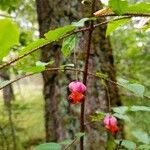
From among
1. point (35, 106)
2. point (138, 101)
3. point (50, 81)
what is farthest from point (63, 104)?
point (35, 106)

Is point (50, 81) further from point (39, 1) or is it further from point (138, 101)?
point (138, 101)

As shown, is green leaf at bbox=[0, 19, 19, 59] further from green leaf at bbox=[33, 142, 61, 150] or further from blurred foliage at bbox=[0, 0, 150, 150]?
green leaf at bbox=[33, 142, 61, 150]

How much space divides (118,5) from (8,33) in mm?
213

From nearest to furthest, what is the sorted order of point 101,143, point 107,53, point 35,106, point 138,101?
point 101,143
point 107,53
point 138,101
point 35,106

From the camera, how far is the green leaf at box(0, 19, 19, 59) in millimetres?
542

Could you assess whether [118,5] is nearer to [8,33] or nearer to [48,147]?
[8,33]

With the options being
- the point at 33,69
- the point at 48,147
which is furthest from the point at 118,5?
the point at 48,147

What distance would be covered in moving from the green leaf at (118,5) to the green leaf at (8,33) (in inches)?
7.6

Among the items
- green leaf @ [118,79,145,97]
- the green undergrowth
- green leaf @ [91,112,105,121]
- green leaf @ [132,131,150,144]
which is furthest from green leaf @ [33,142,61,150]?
the green undergrowth

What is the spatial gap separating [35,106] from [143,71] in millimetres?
3846

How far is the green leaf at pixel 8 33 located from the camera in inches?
21.4

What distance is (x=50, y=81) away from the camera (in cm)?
276

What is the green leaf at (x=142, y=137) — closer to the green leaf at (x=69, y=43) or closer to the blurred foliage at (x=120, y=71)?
the blurred foliage at (x=120, y=71)

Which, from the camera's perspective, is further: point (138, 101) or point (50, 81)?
point (138, 101)
